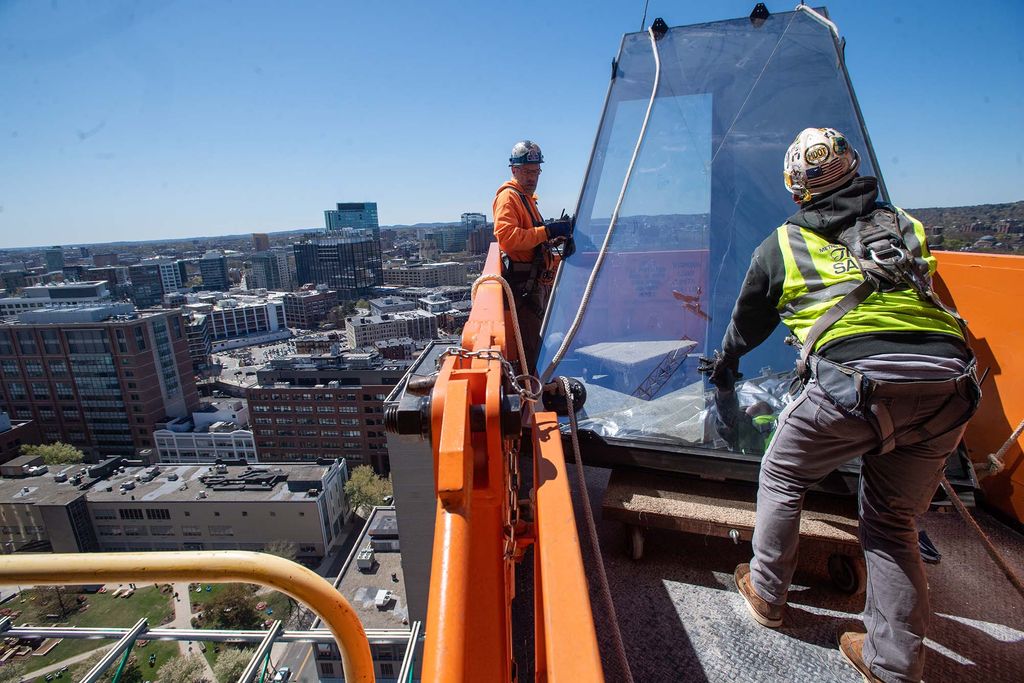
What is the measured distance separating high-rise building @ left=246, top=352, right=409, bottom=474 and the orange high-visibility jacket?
2983 cm

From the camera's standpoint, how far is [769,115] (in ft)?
10.1

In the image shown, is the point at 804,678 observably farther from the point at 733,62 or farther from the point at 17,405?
the point at 17,405

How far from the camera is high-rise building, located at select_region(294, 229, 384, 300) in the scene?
83.5 metres

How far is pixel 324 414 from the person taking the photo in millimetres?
33375

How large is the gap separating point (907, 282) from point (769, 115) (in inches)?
81.7

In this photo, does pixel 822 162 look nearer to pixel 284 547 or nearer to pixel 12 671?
pixel 12 671

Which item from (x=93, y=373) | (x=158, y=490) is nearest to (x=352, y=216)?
(x=93, y=373)

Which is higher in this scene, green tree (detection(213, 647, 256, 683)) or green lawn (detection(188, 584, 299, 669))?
green tree (detection(213, 647, 256, 683))

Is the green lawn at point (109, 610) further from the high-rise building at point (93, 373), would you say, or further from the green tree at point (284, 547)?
the high-rise building at point (93, 373)

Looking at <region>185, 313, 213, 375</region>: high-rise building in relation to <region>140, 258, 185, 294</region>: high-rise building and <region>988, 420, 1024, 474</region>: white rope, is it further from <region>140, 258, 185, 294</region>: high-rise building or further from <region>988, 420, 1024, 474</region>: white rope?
<region>988, 420, 1024, 474</region>: white rope

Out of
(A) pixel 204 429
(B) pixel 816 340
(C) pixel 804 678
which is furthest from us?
(A) pixel 204 429

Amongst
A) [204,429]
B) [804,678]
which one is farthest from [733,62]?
[204,429]

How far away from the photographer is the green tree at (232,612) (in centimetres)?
1711

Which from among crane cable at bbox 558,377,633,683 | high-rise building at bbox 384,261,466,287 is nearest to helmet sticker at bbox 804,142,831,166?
crane cable at bbox 558,377,633,683
